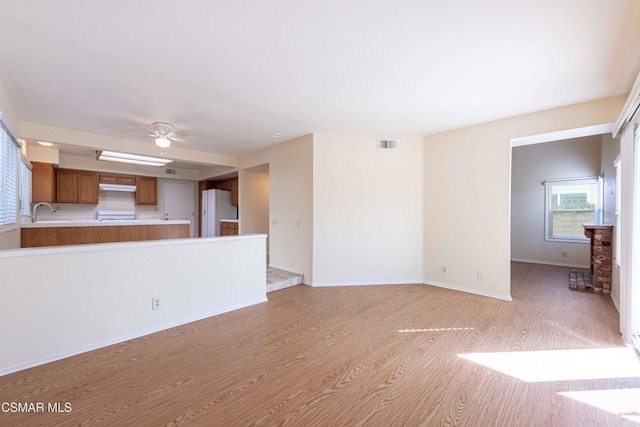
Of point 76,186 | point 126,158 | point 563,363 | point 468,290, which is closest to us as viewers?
point 563,363

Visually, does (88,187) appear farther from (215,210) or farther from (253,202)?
(253,202)

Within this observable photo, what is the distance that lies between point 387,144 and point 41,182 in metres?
6.50

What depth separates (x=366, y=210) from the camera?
4.81 m

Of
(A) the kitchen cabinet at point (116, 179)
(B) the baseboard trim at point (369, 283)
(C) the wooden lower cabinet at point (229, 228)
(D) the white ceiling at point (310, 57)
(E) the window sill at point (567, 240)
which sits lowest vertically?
(B) the baseboard trim at point (369, 283)

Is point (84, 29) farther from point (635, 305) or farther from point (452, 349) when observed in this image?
point (635, 305)

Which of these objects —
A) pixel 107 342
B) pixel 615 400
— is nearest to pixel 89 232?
pixel 107 342

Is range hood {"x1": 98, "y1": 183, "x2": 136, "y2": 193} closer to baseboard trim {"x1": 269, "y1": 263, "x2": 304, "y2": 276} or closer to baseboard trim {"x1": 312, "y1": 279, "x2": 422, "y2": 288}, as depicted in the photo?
baseboard trim {"x1": 269, "y1": 263, "x2": 304, "y2": 276}

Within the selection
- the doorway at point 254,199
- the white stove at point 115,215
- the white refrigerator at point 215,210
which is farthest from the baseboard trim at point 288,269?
the white stove at point 115,215

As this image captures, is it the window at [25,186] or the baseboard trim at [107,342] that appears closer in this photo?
the baseboard trim at [107,342]

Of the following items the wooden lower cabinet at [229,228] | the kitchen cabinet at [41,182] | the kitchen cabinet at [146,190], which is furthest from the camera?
the wooden lower cabinet at [229,228]

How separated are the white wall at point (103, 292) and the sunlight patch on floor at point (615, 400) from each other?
3.39 meters

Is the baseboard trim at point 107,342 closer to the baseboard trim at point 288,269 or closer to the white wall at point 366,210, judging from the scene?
the baseboard trim at point 288,269

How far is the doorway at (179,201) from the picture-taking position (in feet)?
25.5

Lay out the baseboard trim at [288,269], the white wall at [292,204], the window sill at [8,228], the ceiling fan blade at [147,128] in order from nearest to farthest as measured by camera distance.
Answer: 1. the window sill at [8,228]
2. the ceiling fan blade at [147,128]
3. the white wall at [292,204]
4. the baseboard trim at [288,269]
